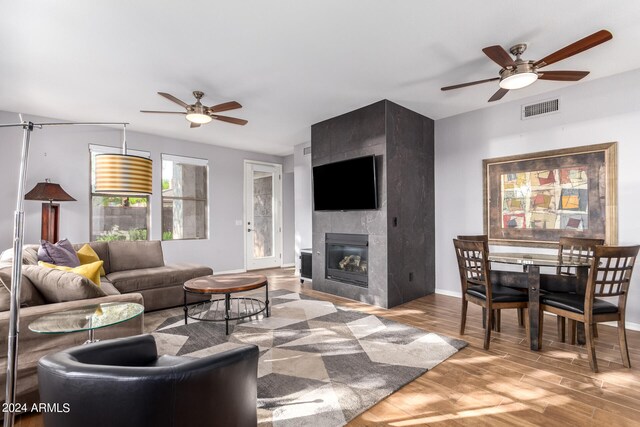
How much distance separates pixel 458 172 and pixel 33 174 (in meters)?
6.13

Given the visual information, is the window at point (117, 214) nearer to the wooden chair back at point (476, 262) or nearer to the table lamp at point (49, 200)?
the table lamp at point (49, 200)

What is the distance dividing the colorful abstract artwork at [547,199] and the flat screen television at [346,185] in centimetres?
174

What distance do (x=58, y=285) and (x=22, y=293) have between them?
180mm

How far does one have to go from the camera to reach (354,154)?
14.9 feet

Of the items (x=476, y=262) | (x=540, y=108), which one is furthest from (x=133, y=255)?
(x=540, y=108)

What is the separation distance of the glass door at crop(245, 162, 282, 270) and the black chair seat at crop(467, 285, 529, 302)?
197 inches

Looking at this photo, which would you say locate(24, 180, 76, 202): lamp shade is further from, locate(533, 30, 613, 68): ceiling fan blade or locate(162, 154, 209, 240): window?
locate(533, 30, 613, 68): ceiling fan blade

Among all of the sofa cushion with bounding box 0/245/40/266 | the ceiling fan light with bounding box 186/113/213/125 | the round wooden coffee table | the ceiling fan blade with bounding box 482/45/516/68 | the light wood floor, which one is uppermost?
the ceiling fan blade with bounding box 482/45/516/68

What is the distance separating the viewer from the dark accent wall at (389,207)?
4.19 m

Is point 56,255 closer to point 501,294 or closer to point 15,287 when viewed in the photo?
point 15,287

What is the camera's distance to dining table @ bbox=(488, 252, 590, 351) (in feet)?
9.02

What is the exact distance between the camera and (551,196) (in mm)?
3889

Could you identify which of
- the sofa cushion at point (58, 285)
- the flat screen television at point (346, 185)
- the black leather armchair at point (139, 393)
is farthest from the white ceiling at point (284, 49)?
the black leather armchair at point (139, 393)

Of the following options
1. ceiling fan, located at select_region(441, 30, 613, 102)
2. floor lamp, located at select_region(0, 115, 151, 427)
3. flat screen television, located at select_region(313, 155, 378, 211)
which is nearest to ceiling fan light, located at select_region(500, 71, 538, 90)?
ceiling fan, located at select_region(441, 30, 613, 102)
